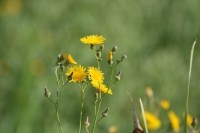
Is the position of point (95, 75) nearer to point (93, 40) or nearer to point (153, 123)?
point (93, 40)

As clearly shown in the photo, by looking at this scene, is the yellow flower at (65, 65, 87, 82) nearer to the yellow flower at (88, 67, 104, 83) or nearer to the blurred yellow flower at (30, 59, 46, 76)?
the yellow flower at (88, 67, 104, 83)

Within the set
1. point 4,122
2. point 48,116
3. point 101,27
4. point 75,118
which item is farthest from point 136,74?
point 4,122

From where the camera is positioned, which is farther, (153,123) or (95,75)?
(153,123)

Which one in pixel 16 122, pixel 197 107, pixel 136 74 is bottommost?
pixel 197 107

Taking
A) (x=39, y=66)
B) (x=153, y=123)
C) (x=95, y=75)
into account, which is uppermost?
(x=95, y=75)

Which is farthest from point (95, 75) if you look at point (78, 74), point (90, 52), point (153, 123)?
point (90, 52)

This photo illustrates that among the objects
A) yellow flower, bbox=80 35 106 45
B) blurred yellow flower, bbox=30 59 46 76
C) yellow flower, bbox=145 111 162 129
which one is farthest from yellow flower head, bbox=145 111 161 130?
blurred yellow flower, bbox=30 59 46 76

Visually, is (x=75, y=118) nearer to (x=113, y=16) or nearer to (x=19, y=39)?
(x=19, y=39)

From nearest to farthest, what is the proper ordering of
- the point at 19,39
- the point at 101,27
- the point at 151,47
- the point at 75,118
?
the point at 75,118 < the point at 19,39 < the point at 101,27 < the point at 151,47
